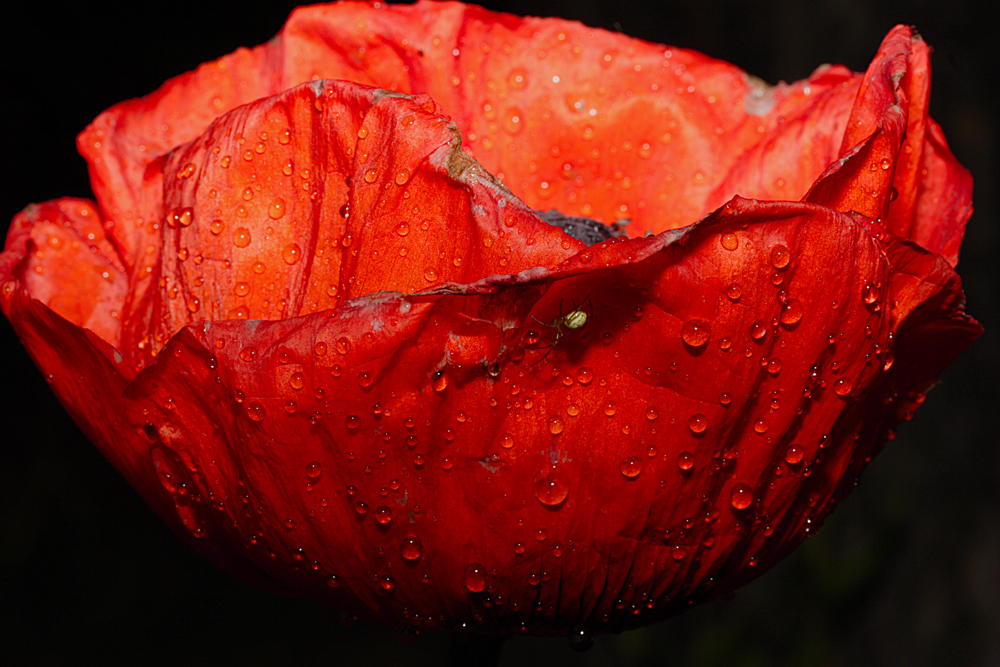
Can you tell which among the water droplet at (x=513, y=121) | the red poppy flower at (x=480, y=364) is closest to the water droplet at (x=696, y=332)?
the red poppy flower at (x=480, y=364)

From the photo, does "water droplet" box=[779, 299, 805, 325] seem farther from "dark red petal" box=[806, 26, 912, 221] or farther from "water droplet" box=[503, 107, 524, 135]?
"water droplet" box=[503, 107, 524, 135]

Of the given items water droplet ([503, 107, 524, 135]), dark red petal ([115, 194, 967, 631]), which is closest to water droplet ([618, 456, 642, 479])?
dark red petal ([115, 194, 967, 631])

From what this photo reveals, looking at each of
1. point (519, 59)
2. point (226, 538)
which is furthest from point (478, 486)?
point (519, 59)

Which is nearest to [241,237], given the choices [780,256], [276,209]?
[276,209]

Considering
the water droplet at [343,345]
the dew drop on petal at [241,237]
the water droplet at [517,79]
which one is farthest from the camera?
the water droplet at [517,79]

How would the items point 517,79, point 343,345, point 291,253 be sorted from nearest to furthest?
1. point 343,345
2. point 291,253
3. point 517,79

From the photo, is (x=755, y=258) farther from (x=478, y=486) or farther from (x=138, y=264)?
(x=138, y=264)

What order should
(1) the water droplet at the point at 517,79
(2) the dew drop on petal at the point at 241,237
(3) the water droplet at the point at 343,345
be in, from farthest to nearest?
(1) the water droplet at the point at 517,79 → (2) the dew drop on petal at the point at 241,237 → (3) the water droplet at the point at 343,345

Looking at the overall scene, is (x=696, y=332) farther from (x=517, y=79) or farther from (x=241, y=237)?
(x=517, y=79)

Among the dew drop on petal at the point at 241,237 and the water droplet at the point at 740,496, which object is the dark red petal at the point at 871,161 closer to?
the water droplet at the point at 740,496
